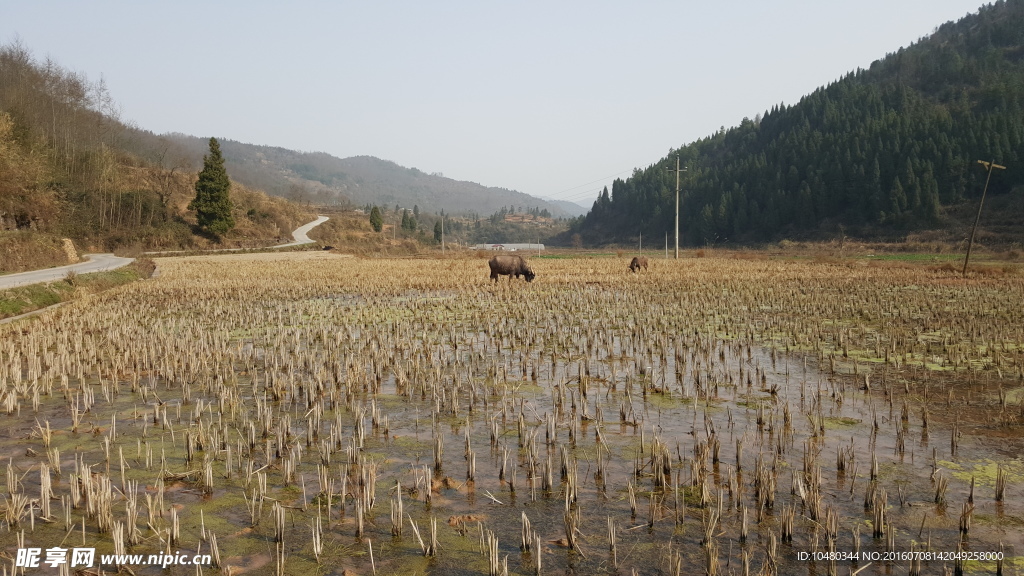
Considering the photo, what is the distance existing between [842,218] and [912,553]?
11219 cm

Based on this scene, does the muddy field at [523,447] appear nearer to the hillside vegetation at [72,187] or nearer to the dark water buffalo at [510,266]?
the dark water buffalo at [510,266]

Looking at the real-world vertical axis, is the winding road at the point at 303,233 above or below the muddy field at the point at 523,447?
above

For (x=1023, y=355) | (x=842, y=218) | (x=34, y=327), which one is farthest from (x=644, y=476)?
(x=842, y=218)

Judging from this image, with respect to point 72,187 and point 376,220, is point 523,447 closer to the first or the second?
point 72,187

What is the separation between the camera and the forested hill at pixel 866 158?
92.5 meters

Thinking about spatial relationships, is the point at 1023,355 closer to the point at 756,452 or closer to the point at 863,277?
the point at 756,452

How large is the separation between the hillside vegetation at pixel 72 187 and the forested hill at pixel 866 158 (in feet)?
281

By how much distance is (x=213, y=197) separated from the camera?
73.4 metres

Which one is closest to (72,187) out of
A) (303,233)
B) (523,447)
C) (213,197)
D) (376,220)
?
(213,197)

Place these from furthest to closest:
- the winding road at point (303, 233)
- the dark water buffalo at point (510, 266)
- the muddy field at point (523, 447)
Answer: the winding road at point (303, 233)
the dark water buffalo at point (510, 266)
the muddy field at point (523, 447)

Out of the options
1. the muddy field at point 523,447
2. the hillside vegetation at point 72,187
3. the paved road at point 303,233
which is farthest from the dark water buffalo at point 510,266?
the paved road at point 303,233

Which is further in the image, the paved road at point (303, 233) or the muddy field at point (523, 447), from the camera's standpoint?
the paved road at point (303, 233)

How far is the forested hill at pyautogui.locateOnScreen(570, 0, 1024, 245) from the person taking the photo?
92.5 meters

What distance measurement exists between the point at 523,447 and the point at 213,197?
77.1m
